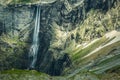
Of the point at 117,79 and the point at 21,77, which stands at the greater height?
the point at 21,77

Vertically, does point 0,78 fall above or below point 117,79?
above

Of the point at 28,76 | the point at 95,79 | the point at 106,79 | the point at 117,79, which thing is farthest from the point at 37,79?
the point at 117,79

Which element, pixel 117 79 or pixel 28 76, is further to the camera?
pixel 117 79

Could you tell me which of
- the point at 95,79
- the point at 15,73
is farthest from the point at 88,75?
the point at 15,73

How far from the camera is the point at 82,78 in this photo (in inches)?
4382

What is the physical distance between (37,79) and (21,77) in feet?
14.2

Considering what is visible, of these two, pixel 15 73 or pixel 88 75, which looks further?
pixel 88 75

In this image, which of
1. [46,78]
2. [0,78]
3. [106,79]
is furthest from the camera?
[106,79]

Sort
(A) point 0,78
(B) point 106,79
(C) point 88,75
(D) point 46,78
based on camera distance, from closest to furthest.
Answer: (A) point 0,78
(D) point 46,78
(C) point 88,75
(B) point 106,79

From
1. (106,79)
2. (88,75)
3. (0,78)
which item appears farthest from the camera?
(106,79)

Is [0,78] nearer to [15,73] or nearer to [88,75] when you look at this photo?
[15,73]

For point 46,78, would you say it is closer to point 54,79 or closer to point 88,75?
point 54,79

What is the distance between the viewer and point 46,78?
10712 centimetres

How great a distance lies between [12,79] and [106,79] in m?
39.7
